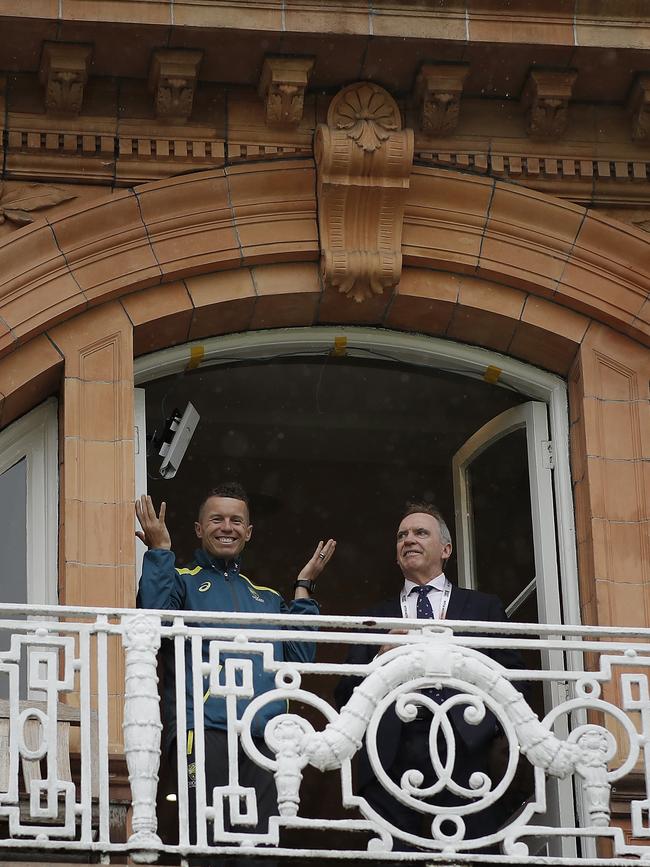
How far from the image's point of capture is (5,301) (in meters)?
9.56

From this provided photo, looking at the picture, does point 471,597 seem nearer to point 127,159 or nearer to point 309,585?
point 309,585

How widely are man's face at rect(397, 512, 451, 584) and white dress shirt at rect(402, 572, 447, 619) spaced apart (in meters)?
0.02

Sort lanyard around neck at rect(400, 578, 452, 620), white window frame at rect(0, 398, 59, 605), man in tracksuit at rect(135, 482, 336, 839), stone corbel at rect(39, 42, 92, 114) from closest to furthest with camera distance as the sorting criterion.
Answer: man in tracksuit at rect(135, 482, 336, 839) → lanyard around neck at rect(400, 578, 452, 620) → white window frame at rect(0, 398, 59, 605) → stone corbel at rect(39, 42, 92, 114)

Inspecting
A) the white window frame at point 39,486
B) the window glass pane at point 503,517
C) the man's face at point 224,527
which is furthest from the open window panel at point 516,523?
the white window frame at point 39,486

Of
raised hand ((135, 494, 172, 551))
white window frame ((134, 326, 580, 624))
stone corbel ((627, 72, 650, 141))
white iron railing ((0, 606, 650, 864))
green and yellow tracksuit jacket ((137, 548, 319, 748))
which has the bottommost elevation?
white iron railing ((0, 606, 650, 864))

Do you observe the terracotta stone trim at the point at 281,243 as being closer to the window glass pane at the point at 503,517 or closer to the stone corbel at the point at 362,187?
the stone corbel at the point at 362,187

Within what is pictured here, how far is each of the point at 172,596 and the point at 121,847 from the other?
165 centimetres

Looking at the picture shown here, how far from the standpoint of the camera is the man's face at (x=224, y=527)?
9133mm

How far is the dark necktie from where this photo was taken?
365 inches

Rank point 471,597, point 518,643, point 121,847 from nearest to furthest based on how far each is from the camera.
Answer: point 121,847 → point 518,643 → point 471,597

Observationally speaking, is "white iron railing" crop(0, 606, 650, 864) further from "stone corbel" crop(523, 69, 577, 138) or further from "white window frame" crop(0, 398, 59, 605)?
"stone corbel" crop(523, 69, 577, 138)

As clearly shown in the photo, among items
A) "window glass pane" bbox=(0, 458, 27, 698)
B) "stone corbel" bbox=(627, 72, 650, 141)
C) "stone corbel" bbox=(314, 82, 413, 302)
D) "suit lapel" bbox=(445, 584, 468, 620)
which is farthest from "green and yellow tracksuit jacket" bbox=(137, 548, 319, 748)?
"stone corbel" bbox=(627, 72, 650, 141)

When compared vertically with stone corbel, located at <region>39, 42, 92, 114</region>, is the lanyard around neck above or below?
below

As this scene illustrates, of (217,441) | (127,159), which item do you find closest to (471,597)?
(127,159)
